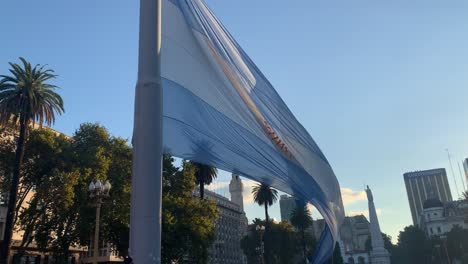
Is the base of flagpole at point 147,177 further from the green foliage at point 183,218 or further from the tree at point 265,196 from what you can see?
the tree at point 265,196

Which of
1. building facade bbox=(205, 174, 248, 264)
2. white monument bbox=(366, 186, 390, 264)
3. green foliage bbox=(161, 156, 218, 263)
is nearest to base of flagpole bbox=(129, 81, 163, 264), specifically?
green foliage bbox=(161, 156, 218, 263)

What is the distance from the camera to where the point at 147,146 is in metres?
10.2

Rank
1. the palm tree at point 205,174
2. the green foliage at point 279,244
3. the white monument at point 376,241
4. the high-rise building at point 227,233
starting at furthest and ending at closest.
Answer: the white monument at point 376,241 → the high-rise building at point 227,233 → the green foliage at point 279,244 → the palm tree at point 205,174

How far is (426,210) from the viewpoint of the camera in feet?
580

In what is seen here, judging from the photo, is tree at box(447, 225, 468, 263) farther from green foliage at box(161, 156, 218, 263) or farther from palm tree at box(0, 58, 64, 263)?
palm tree at box(0, 58, 64, 263)

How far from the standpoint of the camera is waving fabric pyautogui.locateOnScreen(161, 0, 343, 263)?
39.2 feet

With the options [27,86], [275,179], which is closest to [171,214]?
[27,86]

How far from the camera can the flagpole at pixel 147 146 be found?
32.2 ft

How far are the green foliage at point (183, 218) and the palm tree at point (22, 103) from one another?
480 inches

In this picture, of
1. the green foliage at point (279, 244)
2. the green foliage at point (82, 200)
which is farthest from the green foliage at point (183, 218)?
the green foliage at point (279, 244)

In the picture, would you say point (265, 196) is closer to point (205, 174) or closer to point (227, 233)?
point (205, 174)

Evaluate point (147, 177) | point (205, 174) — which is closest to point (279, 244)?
point (205, 174)

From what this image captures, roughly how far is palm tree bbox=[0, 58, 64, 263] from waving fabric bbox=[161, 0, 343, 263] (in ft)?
95.5

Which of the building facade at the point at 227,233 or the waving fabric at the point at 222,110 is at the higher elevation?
the building facade at the point at 227,233
